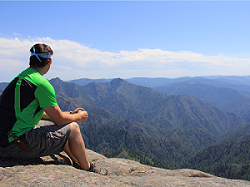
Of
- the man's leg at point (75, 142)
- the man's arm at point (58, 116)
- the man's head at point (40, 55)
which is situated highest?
the man's head at point (40, 55)

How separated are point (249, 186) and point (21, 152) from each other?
1008cm

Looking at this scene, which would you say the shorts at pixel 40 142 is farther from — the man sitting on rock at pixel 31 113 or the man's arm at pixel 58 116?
the man's arm at pixel 58 116

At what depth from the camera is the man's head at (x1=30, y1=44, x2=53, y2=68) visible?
225 inches

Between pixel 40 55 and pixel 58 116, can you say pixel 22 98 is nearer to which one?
pixel 58 116

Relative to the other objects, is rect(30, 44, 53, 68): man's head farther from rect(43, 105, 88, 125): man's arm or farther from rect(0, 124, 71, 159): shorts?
rect(0, 124, 71, 159): shorts

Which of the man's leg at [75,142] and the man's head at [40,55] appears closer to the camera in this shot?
the man's head at [40,55]

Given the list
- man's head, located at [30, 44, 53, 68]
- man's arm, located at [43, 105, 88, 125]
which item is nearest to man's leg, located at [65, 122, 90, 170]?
man's arm, located at [43, 105, 88, 125]

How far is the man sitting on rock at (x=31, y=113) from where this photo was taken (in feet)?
17.4

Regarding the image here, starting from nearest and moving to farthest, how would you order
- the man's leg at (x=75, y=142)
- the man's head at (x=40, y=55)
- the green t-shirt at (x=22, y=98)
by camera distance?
the green t-shirt at (x=22, y=98) → the man's head at (x=40, y=55) → the man's leg at (x=75, y=142)

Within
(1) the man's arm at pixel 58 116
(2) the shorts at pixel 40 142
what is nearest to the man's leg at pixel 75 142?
(2) the shorts at pixel 40 142

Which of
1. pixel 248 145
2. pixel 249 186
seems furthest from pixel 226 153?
pixel 249 186

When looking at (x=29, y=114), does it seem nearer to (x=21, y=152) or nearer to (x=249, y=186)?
(x=21, y=152)

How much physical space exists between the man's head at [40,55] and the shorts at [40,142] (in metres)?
2.48

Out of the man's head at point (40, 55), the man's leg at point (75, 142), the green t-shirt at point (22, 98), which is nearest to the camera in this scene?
the green t-shirt at point (22, 98)
